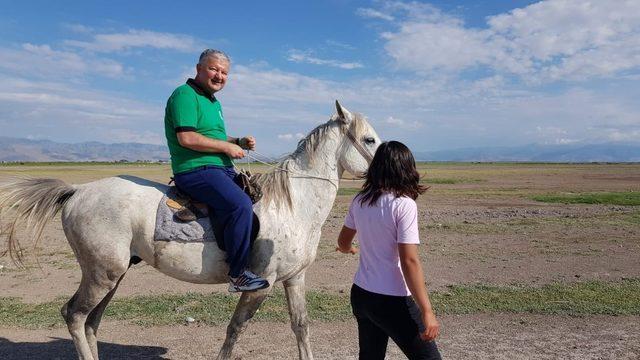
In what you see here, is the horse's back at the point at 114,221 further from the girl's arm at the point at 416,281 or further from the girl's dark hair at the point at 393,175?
the girl's arm at the point at 416,281

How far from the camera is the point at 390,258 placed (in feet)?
10.7

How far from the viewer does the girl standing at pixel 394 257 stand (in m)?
3.05

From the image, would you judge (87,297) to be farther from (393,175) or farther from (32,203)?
(393,175)

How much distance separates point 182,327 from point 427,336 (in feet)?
13.9

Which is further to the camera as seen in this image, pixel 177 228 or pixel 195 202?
pixel 195 202

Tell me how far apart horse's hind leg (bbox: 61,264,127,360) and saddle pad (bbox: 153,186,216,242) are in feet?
1.61

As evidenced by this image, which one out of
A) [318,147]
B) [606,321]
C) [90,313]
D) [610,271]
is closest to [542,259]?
[610,271]

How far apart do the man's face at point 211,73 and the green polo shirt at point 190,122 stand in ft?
0.24

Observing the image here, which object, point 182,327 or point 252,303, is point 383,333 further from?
point 182,327

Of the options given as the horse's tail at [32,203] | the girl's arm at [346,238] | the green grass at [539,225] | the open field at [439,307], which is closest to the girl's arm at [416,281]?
the girl's arm at [346,238]

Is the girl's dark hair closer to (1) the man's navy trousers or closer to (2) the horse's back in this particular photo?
(1) the man's navy trousers

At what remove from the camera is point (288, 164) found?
4891 millimetres

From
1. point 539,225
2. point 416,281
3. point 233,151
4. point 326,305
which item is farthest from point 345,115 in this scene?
point 539,225

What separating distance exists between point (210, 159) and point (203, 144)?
21 centimetres
